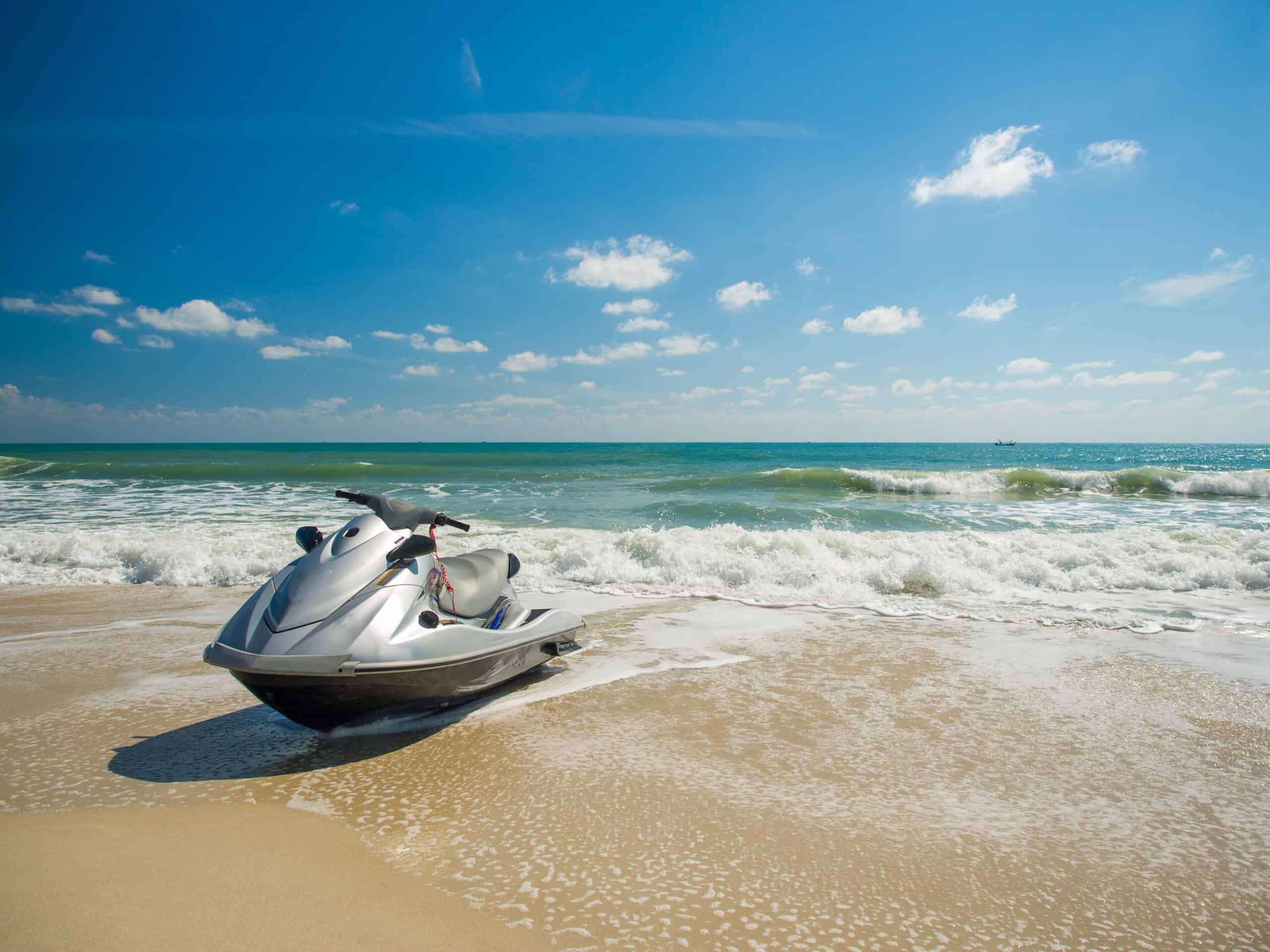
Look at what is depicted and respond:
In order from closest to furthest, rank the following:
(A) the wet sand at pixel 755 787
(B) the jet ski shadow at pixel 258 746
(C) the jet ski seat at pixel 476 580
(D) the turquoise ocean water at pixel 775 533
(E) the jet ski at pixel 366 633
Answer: (A) the wet sand at pixel 755 787
(E) the jet ski at pixel 366 633
(B) the jet ski shadow at pixel 258 746
(C) the jet ski seat at pixel 476 580
(D) the turquoise ocean water at pixel 775 533

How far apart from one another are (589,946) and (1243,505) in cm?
2372

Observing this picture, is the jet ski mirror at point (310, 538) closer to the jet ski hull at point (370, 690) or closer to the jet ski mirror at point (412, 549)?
the jet ski mirror at point (412, 549)

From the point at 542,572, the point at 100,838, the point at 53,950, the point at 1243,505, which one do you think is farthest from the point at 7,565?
the point at 1243,505

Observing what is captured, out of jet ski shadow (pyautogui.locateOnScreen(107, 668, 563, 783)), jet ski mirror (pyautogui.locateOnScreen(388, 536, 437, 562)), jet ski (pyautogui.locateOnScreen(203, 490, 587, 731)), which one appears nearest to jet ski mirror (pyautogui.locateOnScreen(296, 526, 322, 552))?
jet ski (pyautogui.locateOnScreen(203, 490, 587, 731))

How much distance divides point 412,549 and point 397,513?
1.00ft

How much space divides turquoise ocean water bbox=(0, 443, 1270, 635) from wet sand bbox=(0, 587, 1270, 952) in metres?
2.50

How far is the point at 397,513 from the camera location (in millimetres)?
3447

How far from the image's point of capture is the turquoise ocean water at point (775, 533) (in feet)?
24.5

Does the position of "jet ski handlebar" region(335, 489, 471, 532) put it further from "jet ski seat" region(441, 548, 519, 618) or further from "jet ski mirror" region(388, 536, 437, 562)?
"jet ski seat" region(441, 548, 519, 618)

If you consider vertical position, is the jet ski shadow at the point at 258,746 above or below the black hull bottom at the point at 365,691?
below

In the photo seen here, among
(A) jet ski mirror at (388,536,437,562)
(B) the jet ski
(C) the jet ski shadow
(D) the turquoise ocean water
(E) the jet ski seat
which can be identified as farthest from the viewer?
(D) the turquoise ocean water

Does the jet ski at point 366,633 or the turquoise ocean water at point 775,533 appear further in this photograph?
the turquoise ocean water at point 775,533

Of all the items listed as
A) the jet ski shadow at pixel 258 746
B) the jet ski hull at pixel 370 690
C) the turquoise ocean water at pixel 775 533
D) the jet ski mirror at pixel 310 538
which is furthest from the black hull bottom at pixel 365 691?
the turquoise ocean water at pixel 775 533

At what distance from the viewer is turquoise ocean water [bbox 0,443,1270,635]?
7.47 meters
